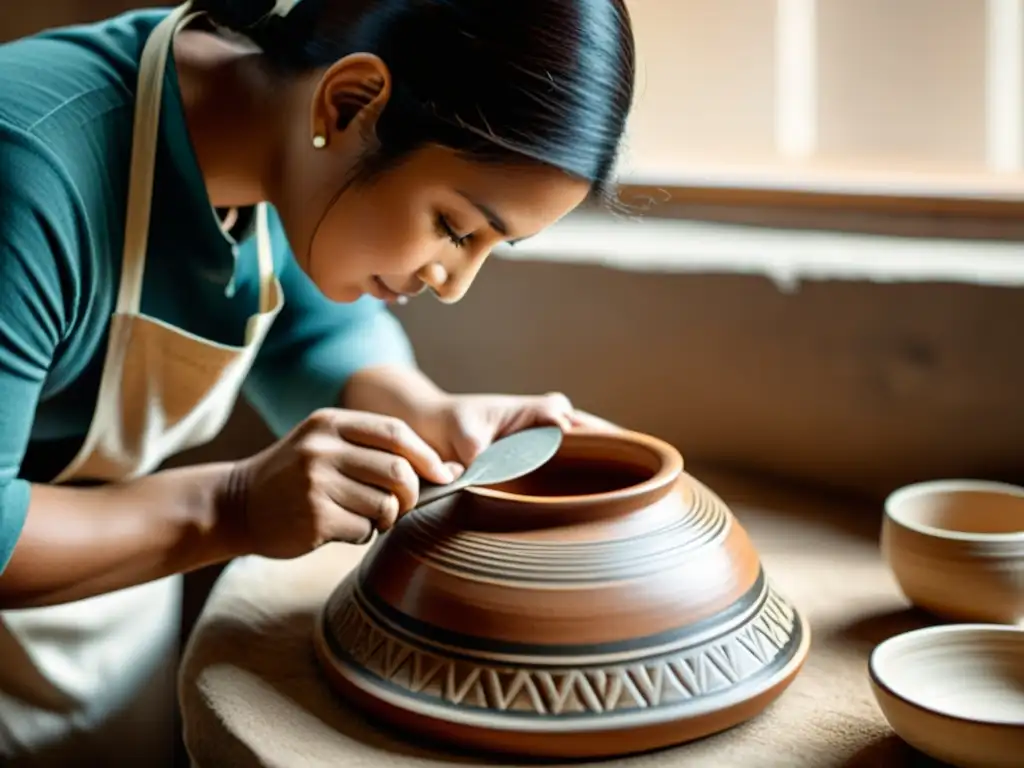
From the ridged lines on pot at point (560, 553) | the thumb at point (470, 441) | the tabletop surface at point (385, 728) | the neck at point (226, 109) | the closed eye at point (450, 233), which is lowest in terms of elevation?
the tabletop surface at point (385, 728)

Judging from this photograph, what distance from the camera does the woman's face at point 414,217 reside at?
2.57 ft

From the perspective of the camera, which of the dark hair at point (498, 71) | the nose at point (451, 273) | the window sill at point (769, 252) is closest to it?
the dark hair at point (498, 71)

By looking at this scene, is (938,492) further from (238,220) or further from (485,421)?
(238,220)

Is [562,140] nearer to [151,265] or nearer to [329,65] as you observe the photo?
[329,65]

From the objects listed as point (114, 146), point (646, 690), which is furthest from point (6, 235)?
point (646, 690)

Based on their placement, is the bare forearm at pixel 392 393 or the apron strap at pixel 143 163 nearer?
the apron strap at pixel 143 163

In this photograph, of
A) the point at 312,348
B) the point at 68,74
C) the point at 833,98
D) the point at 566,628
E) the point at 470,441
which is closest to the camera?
the point at 566,628

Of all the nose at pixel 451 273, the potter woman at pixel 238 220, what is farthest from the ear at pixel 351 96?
the nose at pixel 451 273

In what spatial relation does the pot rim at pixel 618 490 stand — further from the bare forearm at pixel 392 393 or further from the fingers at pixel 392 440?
the bare forearm at pixel 392 393

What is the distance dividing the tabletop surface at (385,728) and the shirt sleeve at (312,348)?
5.6 inches

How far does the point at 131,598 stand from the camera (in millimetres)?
1127

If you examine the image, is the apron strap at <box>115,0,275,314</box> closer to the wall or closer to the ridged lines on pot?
the ridged lines on pot

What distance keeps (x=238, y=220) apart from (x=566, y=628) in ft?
1.43

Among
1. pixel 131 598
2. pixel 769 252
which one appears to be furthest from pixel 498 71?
pixel 131 598
